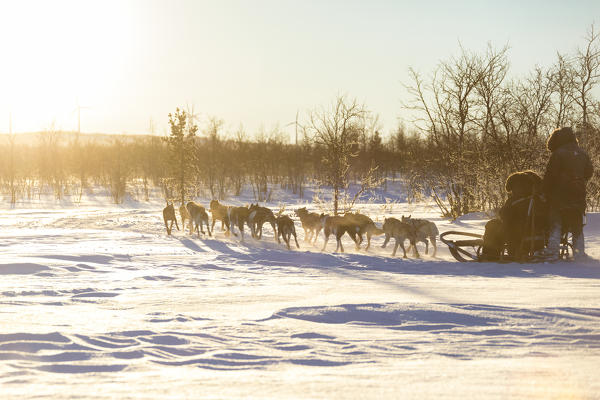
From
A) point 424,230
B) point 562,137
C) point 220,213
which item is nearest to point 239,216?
point 220,213

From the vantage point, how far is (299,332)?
14.9 feet

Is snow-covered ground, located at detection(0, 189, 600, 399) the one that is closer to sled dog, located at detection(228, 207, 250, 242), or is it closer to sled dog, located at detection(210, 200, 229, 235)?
sled dog, located at detection(228, 207, 250, 242)

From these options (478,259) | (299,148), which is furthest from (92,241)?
(299,148)

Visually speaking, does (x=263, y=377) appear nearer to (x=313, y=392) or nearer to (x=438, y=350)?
(x=313, y=392)

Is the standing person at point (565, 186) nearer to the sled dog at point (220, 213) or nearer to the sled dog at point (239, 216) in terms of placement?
the sled dog at point (239, 216)

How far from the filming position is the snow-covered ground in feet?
10.5

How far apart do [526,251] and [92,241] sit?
9.71 m

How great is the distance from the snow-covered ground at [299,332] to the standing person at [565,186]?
0.58 meters

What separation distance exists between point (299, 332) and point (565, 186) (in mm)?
5810

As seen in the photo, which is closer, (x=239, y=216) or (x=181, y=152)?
(x=239, y=216)

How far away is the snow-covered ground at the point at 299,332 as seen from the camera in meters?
3.20

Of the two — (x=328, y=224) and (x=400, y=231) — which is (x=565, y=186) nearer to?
(x=400, y=231)

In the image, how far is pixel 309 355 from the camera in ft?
12.8

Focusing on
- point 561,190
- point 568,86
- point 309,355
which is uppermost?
point 568,86
